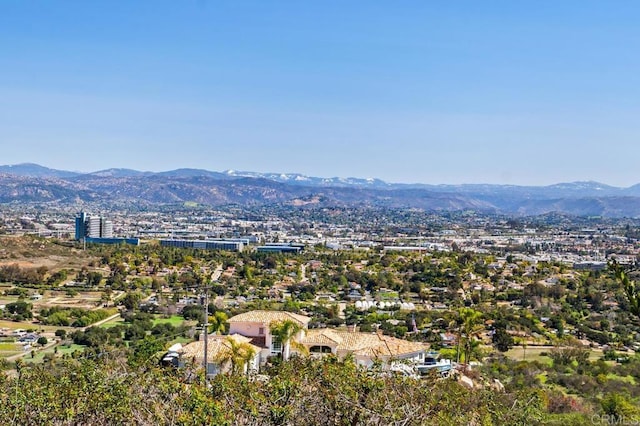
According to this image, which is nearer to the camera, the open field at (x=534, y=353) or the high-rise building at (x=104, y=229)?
the open field at (x=534, y=353)

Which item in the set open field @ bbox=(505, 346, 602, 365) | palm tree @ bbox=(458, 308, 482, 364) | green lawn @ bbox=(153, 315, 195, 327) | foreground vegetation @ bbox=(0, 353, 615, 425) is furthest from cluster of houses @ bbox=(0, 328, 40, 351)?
open field @ bbox=(505, 346, 602, 365)

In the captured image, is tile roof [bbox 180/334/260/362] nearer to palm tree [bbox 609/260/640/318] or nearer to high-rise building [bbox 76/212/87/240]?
palm tree [bbox 609/260/640/318]

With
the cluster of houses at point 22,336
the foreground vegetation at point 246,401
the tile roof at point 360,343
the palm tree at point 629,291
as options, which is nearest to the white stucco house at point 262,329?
the tile roof at point 360,343

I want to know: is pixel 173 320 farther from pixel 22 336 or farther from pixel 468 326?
pixel 468 326

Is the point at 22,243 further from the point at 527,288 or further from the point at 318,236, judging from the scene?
the point at 318,236

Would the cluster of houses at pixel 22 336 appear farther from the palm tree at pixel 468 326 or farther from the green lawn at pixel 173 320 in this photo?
the palm tree at pixel 468 326

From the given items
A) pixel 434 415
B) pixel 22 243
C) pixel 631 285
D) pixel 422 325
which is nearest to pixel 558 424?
pixel 434 415

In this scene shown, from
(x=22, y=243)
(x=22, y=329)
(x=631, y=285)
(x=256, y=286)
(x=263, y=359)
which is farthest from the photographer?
(x=22, y=243)
